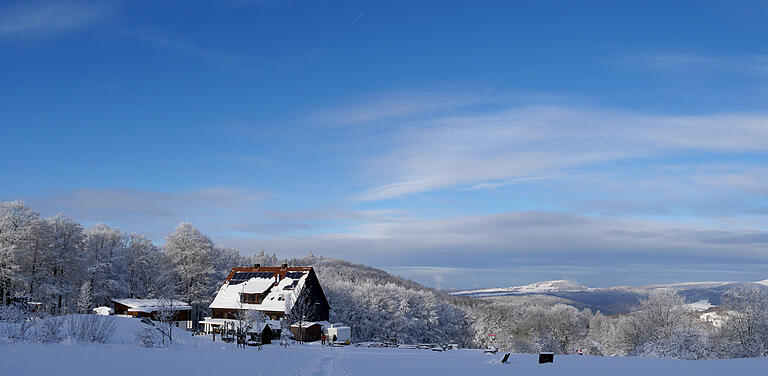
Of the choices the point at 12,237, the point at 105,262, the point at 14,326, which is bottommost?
the point at 14,326

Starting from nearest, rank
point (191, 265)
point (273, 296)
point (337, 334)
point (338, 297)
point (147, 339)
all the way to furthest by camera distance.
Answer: point (147, 339)
point (337, 334)
point (273, 296)
point (191, 265)
point (338, 297)

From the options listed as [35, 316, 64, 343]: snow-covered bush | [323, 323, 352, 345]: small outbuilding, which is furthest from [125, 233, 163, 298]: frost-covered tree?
[35, 316, 64, 343]: snow-covered bush

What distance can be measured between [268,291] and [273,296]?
6.48ft

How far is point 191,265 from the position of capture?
7294 centimetres

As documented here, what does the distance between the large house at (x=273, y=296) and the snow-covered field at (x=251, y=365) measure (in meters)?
27.0

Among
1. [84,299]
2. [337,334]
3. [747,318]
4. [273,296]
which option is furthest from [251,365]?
[747,318]

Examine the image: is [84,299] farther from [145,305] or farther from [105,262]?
[105,262]

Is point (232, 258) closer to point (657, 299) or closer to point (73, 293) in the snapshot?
point (73, 293)

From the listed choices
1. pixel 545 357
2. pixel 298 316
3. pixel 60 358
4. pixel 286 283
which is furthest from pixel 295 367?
pixel 286 283

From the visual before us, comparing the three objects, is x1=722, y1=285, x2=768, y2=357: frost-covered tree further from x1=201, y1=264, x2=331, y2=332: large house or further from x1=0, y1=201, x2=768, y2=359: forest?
x1=201, y1=264, x2=331, y2=332: large house

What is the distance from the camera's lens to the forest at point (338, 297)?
48.0 m

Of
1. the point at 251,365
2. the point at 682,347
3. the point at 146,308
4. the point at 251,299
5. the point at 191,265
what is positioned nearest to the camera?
the point at 251,365

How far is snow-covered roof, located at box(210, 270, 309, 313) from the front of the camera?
60.6 meters

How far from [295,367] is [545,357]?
14.8 metres
